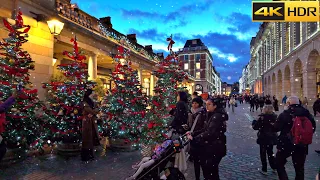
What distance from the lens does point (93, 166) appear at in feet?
22.9

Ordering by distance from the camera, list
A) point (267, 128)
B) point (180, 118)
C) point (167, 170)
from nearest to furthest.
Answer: point (167, 170), point (267, 128), point (180, 118)

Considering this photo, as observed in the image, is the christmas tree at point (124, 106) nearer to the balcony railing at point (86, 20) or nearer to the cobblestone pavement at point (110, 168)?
the cobblestone pavement at point (110, 168)

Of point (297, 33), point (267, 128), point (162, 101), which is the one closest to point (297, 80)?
point (297, 33)

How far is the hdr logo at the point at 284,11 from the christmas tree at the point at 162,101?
4650 millimetres

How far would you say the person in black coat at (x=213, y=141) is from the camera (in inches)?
175

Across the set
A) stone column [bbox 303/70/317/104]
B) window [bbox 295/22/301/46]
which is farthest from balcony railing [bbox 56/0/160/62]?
window [bbox 295/22/301/46]

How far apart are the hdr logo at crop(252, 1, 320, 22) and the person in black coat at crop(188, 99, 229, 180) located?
4.96 m

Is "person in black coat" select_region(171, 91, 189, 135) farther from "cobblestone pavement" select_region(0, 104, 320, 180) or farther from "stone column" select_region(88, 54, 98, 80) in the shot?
"stone column" select_region(88, 54, 98, 80)

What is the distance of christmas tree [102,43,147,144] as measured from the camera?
9336mm

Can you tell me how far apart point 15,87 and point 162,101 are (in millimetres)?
6700

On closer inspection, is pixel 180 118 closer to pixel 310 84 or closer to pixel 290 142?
pixel 290 142

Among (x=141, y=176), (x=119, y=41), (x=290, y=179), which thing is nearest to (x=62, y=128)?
(x=141, y=176)

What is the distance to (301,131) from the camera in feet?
15.7

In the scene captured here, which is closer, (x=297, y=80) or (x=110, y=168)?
(x=110, y=168)
